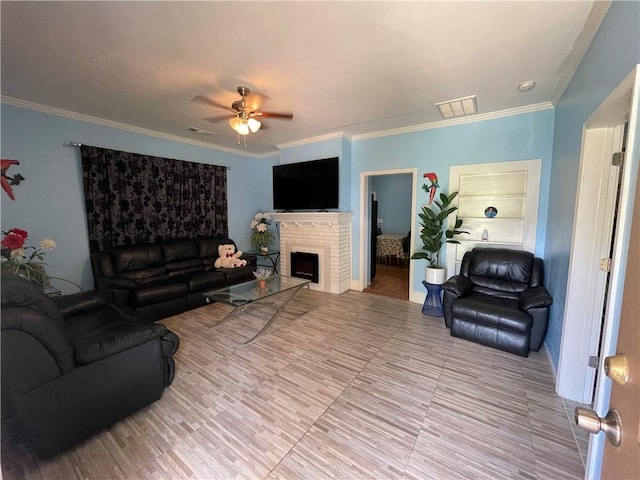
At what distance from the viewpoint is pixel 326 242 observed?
4453mm

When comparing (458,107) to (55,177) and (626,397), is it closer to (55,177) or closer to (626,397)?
(626,397)

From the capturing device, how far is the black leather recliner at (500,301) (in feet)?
8.07

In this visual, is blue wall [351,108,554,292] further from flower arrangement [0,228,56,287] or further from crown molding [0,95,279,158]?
flower arrangement [0,228,56,287]

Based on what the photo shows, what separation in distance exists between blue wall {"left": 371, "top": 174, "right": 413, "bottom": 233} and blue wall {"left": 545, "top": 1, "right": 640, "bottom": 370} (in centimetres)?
427

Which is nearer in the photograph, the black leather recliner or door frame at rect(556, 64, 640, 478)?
door frame at rect(556, 64, 640, 478)

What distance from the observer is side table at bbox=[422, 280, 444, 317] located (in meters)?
3.50

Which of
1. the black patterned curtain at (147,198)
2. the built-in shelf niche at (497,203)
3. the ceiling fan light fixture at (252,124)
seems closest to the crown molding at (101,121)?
the black patterned curtain at (147,198)

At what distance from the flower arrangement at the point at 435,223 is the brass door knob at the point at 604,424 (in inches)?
117

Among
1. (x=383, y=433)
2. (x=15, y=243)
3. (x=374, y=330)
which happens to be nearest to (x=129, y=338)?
(x=15, y=243)

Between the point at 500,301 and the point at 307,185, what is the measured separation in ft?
10.8

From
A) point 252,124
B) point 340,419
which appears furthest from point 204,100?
point 340,419

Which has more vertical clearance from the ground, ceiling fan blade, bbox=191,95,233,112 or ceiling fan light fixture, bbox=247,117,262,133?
ceiling fan blade, bbox=191,95,233,112

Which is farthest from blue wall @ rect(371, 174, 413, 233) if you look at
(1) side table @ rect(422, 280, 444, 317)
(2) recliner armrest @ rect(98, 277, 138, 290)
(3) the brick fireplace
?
(2) recliner armrest @ rect(98, 277, 138, 290)

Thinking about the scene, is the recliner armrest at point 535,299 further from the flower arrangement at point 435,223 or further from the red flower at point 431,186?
the red flower at point 431,186
